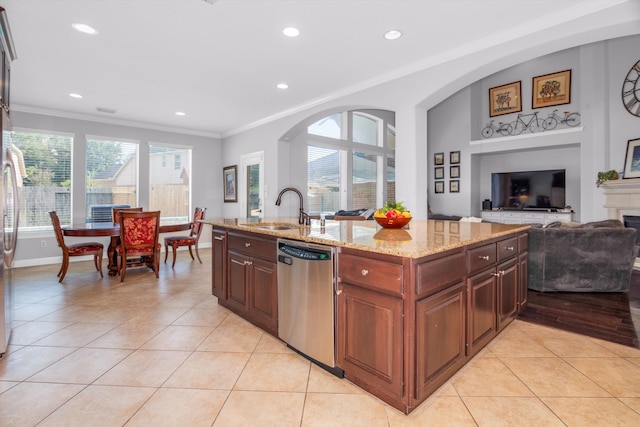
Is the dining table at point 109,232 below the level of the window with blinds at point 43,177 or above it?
below

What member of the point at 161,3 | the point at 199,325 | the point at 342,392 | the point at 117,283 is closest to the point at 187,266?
the point at 117,283

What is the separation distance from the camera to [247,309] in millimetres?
2795

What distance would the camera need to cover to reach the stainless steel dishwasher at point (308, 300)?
76.7 inches

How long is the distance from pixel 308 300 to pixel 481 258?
1153 mm

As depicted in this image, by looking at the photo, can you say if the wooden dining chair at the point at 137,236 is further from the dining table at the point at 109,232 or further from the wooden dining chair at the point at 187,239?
the wooden dining chair at the point at 187,239

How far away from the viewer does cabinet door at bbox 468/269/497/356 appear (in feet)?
6.66

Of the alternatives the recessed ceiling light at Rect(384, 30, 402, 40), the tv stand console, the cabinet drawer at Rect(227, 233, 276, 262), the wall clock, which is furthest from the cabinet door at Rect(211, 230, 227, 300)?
the wall clock

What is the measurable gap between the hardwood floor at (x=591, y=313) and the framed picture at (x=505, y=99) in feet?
16.9

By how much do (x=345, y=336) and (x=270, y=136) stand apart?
4838mm

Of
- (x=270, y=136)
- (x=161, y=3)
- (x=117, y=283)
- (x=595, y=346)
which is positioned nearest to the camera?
(x=595, y=346)

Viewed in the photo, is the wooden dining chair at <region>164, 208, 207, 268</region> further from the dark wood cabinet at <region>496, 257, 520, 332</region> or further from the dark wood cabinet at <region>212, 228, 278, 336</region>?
the dark wood cabinet at <region>496, 257, 520, 332</region>

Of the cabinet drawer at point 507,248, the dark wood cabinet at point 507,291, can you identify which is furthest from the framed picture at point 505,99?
the dark wood cabinet at point 507,291

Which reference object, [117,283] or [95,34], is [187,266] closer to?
[117,283]

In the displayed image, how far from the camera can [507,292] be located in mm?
2547
